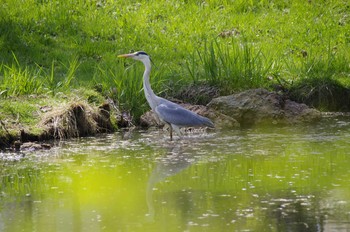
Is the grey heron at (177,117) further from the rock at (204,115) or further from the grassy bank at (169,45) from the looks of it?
the grassy bank at (169,45)

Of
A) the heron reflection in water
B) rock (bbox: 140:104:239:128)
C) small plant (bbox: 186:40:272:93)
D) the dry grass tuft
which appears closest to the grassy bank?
small plant (bbox: 186:40:272:93)

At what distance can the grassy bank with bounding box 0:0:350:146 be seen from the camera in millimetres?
13586

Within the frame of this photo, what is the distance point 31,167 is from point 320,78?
234 inches

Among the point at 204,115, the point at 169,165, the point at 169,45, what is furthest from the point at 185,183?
the point at 169,45

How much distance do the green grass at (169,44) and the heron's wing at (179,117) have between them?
1.32 metres

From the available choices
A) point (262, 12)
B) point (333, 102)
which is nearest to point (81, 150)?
point (333, 102)

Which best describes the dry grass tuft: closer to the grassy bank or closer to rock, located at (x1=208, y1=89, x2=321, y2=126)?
the grassy bank

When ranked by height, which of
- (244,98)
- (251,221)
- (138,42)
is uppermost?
(138,42)

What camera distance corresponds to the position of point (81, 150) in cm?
1095

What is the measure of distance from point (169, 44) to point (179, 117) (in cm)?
452

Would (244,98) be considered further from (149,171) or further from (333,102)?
(149,171)

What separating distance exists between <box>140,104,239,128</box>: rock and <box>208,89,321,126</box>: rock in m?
0.18

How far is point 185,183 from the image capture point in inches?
355

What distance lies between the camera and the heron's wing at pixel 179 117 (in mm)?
11953
